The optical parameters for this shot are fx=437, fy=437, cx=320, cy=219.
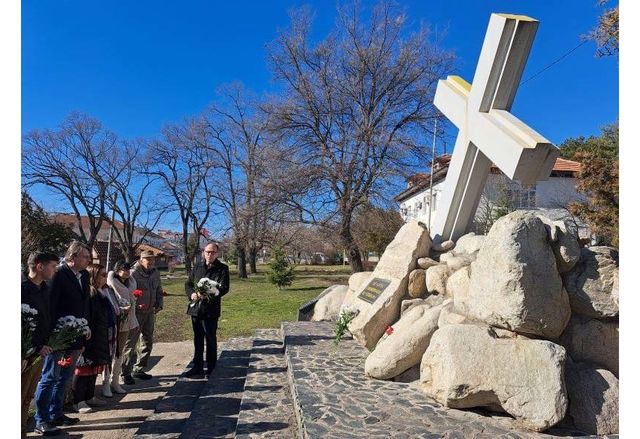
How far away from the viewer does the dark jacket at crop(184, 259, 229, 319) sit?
599cm

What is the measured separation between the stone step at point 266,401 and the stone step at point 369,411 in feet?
0.49

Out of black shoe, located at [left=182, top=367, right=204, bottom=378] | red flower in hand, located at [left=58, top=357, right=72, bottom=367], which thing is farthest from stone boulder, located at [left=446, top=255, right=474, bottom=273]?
red flower in hand, located at [left=58, top=357, right=72, bottom=367]

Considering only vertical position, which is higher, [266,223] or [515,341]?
[266,223]

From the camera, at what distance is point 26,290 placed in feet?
13.5

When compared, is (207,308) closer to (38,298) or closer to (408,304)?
(38,298)

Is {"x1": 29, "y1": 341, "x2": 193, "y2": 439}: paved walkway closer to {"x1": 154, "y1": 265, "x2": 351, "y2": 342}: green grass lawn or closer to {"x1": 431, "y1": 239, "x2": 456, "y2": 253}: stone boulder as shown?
{"x1": 154, "y1": 265, "x2": 351, "y2": 342}: green grass lawn

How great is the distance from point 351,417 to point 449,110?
16.3 feet

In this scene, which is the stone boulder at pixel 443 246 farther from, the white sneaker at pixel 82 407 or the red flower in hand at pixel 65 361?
the white sneaker at pixel 82 407

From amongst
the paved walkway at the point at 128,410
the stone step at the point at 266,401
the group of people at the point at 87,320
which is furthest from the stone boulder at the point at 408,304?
the group of people at the point at 87,320

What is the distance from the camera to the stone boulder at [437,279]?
5934mm

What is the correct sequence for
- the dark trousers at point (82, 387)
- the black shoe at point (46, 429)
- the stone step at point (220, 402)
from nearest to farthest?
the stone step at point (220, 402)
the black shoe at point (46, 429)
the dark trousers at point (82, 387)

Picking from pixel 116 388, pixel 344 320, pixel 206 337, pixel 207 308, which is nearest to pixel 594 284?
pixel 344 320

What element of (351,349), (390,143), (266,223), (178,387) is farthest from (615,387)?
(266,223)
